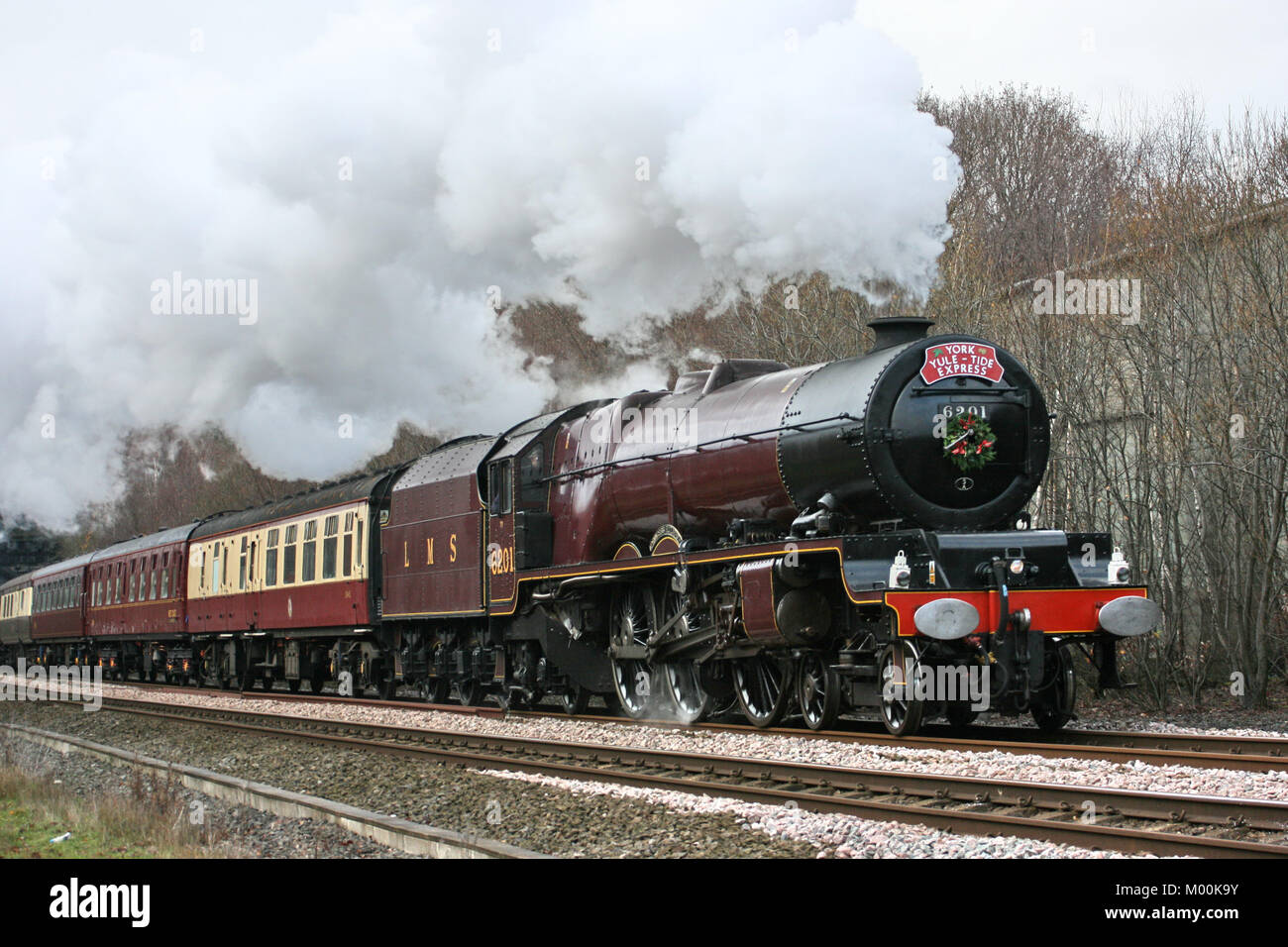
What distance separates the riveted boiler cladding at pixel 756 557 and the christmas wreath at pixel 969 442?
2 centimetres

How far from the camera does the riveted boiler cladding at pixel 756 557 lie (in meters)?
10.1

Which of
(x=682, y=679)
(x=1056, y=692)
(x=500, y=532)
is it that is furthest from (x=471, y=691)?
(x=1056, y=692)

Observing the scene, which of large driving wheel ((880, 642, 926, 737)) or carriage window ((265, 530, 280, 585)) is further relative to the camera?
carriage window ((265, 530, 280, 585))

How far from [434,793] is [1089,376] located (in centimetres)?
1165

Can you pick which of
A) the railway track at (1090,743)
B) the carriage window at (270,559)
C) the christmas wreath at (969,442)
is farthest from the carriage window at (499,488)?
the carriage window at (270,559)

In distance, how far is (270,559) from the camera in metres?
23.8

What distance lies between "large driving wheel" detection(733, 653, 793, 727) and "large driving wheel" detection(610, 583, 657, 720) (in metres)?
1.17

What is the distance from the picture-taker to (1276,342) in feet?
49.8

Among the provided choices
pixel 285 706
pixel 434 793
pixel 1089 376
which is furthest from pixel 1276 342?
pixel 285 706

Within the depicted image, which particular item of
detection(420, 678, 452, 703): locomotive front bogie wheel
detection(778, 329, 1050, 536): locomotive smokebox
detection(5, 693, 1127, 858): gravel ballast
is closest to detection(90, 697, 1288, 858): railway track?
detection(5, 693, 1127, 858): gravel ballast

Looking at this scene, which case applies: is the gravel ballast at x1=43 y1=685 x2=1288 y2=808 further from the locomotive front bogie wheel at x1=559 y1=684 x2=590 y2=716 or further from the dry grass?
the dry grass

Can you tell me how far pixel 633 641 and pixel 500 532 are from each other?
287cm

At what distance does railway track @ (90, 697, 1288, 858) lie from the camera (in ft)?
21.7
